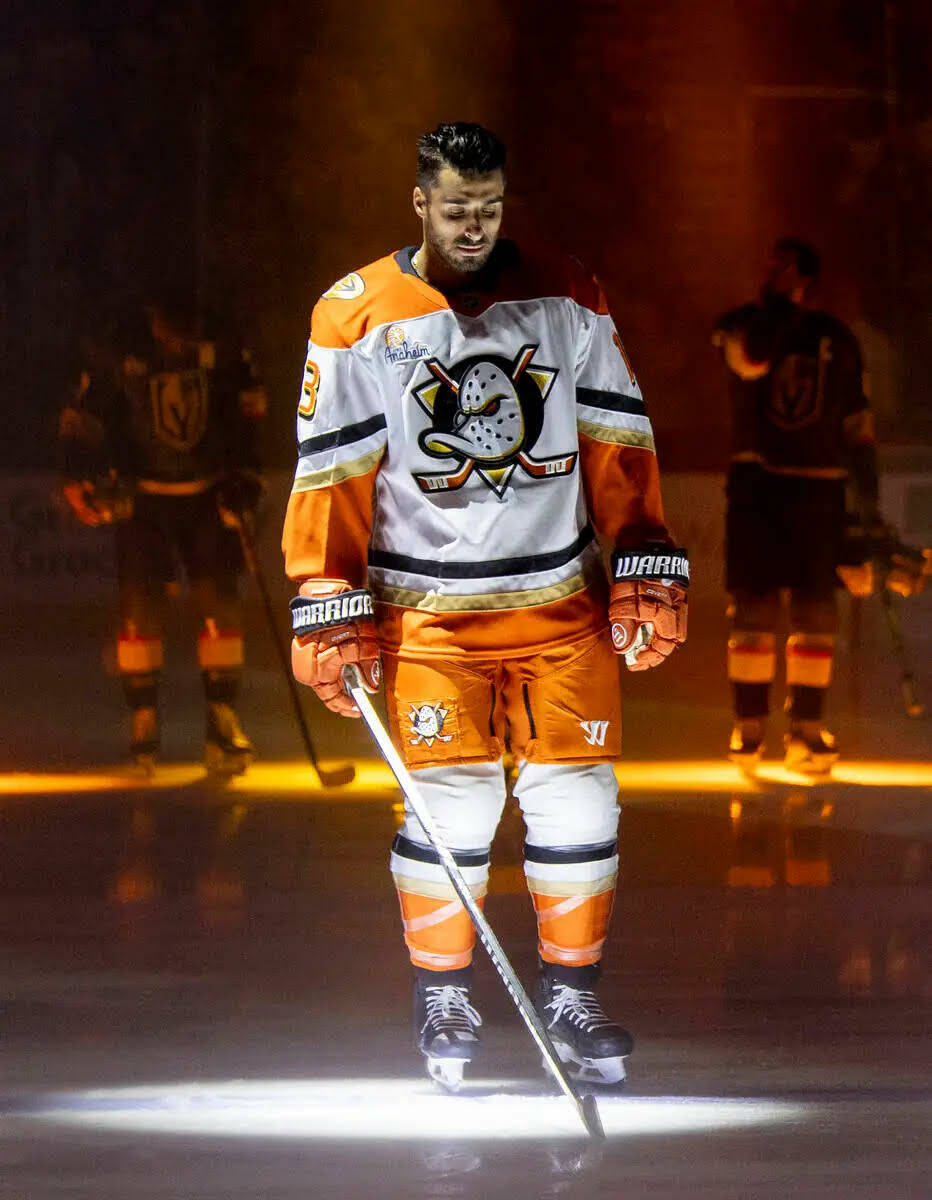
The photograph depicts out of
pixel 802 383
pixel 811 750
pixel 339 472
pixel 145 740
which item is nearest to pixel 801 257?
pixel 802 383

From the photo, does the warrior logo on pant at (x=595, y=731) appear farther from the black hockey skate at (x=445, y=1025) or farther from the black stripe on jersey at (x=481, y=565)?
the black hockey skate at (x=445, y=1025)

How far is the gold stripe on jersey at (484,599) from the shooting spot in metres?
2.60

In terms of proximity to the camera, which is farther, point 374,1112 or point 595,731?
point 595,731

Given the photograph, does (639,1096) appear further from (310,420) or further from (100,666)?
(100,666)

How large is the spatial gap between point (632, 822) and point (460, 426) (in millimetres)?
2084

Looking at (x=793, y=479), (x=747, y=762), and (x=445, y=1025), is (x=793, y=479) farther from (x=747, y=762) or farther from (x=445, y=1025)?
(x=445, y=1025)

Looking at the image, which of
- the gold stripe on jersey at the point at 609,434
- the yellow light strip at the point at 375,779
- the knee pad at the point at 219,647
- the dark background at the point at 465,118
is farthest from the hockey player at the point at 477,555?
the dark background at the point at 465,118

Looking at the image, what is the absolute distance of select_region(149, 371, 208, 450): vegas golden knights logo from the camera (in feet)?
15.9

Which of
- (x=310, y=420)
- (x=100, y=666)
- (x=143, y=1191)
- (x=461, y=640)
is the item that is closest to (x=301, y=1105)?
(x=143, y=1191)

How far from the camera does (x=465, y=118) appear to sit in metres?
10.5

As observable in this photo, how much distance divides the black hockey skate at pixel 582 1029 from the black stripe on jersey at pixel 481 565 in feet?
1.90

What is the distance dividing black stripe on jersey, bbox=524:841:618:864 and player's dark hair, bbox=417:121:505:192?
94 cm

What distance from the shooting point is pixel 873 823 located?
14.4ft

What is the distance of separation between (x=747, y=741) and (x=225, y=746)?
1.44 m
